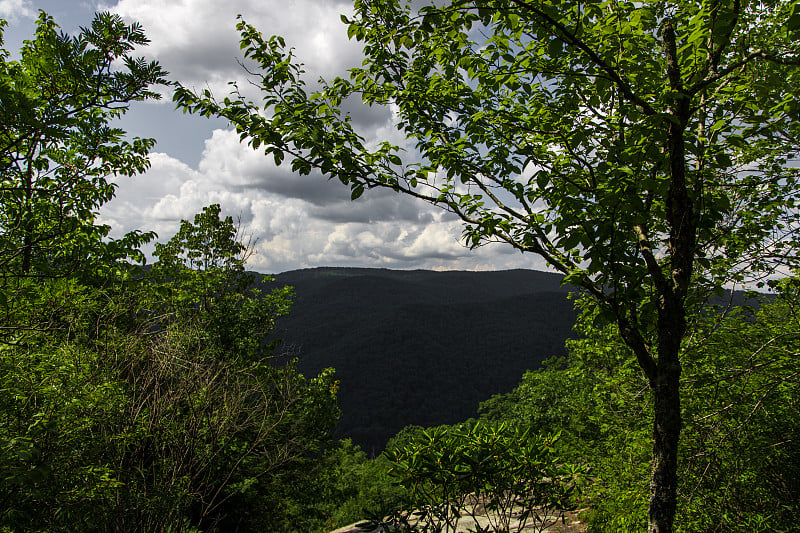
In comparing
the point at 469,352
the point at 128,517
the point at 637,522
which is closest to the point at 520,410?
the point at 637,522

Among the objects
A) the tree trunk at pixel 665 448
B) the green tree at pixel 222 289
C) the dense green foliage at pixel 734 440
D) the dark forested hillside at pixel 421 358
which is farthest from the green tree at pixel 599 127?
the dark forested hillside at pixel 421 358

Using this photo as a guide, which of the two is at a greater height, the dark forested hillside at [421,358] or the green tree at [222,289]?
the green tree at [222,289]

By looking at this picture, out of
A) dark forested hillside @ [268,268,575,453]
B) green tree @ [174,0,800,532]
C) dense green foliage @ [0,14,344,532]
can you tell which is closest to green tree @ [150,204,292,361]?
dense green foliage @ [0,14,344,532]

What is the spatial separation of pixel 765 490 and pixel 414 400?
129849mm

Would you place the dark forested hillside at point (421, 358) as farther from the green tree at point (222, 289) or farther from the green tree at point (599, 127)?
the green tree at point (599, 127)

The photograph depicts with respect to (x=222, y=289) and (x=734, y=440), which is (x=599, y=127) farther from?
(x=222, y=289)

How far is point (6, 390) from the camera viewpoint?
11.3 feet

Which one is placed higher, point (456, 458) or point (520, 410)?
point (456, 458)

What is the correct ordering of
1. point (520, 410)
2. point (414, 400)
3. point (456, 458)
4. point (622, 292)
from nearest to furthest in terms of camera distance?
point (622, 292), point (456, 458), point (520, 410), point (414, 400)

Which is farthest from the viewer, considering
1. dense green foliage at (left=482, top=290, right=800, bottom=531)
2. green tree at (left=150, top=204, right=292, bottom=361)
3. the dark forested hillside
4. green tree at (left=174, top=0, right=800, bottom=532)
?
the dark forested hillside

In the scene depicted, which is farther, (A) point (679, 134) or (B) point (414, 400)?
(B) point (414, 400)

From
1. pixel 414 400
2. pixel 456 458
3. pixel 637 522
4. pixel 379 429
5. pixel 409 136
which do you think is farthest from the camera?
pixel 414 400

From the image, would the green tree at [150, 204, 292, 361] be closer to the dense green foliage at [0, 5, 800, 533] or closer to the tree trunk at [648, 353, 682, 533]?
the dense green foliage at [0, 5, 800, 533]

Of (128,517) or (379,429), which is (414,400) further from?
(128,517)
